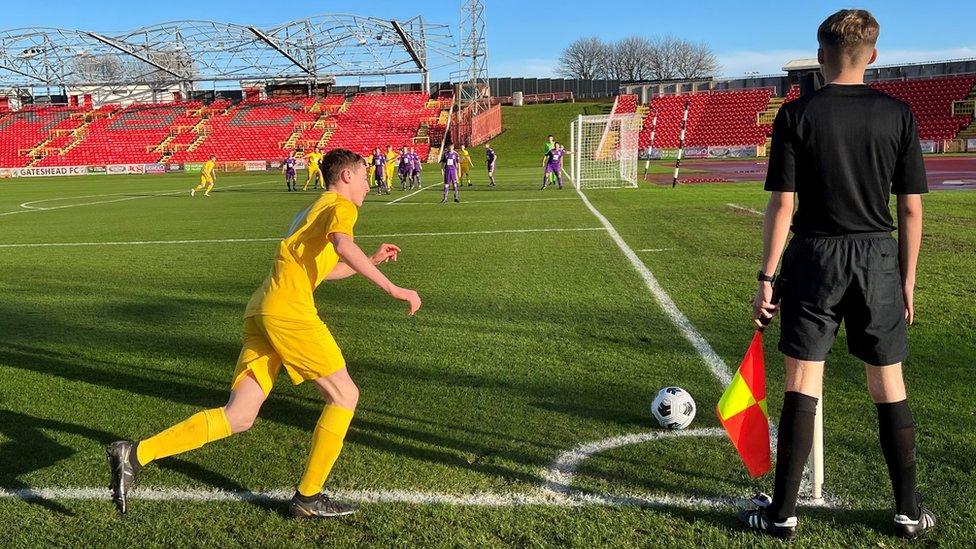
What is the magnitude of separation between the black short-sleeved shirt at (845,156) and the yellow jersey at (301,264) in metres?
1.83

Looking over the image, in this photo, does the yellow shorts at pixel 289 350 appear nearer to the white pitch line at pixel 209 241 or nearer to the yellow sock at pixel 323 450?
the yellow sock at pixel 323 450

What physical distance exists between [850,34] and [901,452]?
1.66m

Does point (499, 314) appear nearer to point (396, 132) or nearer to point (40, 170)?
point (396, 132)

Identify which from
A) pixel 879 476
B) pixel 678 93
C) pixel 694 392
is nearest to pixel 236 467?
pixel 694 392

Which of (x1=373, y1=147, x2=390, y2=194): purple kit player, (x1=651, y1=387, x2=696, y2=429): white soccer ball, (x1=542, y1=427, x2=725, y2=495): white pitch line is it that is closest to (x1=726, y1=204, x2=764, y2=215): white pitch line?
(x1=651, y1=387, x2=696, y2=429): white soccer ball

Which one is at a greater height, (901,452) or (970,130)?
→ (970,130)

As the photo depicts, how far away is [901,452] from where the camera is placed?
9.34 ft

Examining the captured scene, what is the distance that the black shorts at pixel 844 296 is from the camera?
106 inches

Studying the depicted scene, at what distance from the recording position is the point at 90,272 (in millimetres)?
9781

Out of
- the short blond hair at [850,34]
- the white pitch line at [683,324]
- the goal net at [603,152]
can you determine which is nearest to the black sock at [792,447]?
the short blond hair at [850,34]

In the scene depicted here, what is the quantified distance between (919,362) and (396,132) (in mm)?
52346

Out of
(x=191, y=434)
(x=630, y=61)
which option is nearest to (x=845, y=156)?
(x=191, y=434)

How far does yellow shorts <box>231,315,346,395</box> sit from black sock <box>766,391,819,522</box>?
1.94 meters

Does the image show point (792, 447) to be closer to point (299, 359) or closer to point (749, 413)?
point (749, 413)
